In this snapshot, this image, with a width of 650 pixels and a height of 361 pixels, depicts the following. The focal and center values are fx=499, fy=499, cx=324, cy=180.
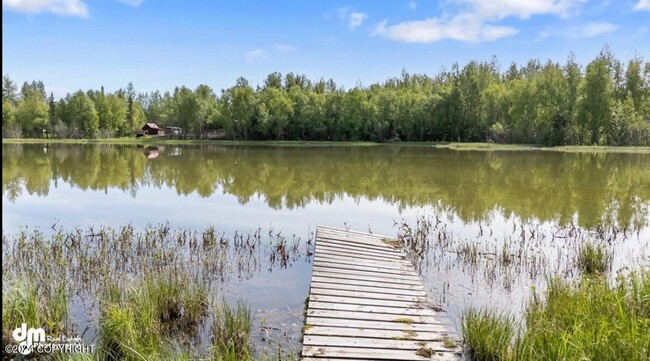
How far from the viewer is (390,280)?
8.41m

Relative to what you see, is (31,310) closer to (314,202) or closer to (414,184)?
(314,202)

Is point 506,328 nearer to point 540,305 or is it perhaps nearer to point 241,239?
point 540,305

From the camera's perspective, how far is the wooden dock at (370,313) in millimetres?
5703

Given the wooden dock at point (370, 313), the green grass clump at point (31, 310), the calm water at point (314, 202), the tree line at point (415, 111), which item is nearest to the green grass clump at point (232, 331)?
the wooden dock at point (370, 313)

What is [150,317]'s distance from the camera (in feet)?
20.1

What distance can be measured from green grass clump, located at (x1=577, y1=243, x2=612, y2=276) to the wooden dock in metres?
3.42

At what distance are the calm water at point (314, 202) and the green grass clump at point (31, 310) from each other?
8.93ft

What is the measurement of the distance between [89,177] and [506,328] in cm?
2386

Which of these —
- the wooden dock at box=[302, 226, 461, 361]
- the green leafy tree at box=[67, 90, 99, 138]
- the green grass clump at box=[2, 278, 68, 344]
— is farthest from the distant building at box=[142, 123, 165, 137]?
Result: the green grass clump at box=[2, 278, 68, 344]

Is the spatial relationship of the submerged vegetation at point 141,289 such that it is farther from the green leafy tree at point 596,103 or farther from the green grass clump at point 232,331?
the green leafy tree at point 596,103

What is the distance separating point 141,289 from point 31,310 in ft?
4.21

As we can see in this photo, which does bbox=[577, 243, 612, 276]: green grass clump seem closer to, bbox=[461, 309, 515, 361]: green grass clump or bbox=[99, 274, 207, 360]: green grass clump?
bbox=[461, 309, 515, 361]: green grass clump

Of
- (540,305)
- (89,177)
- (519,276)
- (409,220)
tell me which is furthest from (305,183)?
(540,305)

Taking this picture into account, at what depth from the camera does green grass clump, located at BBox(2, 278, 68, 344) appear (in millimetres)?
5809
